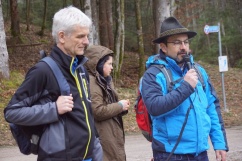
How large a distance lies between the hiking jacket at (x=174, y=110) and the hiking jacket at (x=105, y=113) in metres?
0.87

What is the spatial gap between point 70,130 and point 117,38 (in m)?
17.7

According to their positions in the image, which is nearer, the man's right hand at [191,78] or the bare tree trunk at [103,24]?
the man's right hand at [191,78]

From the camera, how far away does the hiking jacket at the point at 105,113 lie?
4.59 meters

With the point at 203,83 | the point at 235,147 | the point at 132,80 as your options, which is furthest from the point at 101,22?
the point at 203,83

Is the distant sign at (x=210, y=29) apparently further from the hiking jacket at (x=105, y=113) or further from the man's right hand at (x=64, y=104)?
the man's right hand at (x=64, y=104)

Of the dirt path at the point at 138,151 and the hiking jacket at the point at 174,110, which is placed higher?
the hiking jacket at the point at 174,110

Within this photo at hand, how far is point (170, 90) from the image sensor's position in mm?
3684

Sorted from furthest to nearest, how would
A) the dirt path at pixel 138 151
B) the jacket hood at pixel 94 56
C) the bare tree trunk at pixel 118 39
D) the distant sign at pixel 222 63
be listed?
the bare tree trunk at pixel 118 39 → the distant sign at pixel 222 63 → the dirt path at pixel 138 151 → the jacket hood at pixel 94 56

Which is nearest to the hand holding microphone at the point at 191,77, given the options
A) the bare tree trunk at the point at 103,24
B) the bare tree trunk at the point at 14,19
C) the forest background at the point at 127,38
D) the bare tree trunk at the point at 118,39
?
the forest background at the point at 127,38

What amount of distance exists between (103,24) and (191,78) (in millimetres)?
19276

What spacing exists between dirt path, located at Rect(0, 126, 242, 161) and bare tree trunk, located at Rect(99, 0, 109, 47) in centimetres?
1156

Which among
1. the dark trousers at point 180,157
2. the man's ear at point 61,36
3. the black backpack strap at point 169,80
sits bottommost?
the dark trousers at point 180,157

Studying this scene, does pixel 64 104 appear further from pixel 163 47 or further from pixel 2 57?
pixel 2 57

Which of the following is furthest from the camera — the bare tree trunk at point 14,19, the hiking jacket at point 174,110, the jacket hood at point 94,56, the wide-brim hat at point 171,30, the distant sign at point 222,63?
the bare tree trunk at point 14,19
